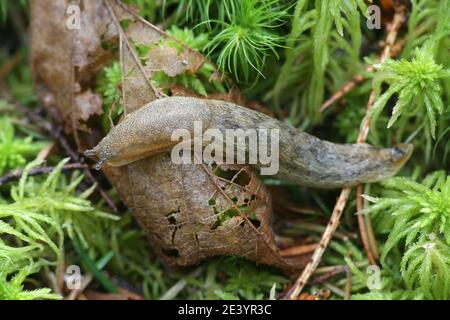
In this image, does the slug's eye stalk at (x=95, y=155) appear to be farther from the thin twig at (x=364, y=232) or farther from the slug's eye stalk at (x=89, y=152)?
the thin twig at (x=364, y=232)

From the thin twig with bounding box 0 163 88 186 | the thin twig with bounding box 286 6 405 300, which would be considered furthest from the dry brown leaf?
the thin twig with bounding box 286 6 405 300

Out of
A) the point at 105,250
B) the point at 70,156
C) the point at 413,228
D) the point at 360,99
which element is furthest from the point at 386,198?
the point at 70,156

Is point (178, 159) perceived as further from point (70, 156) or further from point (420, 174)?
point (420, 174)

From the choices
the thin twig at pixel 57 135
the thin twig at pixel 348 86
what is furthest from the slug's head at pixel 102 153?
the thin twig at pixel 348 86

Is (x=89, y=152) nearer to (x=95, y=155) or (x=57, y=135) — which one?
(x=95, y=155)

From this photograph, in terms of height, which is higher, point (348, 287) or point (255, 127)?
point (255, 127)

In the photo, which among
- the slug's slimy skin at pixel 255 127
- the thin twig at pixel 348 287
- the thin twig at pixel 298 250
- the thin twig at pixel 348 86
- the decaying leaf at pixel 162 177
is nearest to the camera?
the slug's slimy skin at pixel 255 127

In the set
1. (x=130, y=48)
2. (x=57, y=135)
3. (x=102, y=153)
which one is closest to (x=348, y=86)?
(x=130, y=48)
